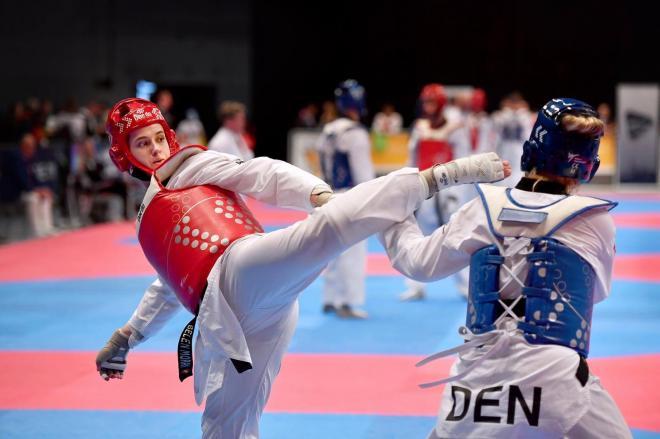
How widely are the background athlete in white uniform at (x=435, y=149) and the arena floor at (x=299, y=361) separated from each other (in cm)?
27

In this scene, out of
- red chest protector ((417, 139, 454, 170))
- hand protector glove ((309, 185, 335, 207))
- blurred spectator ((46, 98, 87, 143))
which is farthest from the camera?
blurred spectator ((46, 98, 87, 143))

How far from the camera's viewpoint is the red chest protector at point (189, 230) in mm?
3514

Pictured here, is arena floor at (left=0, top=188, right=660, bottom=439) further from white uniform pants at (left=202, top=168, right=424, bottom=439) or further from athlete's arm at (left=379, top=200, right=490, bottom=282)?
athlete's arm at (left=379, top=200, right=490, bottom=282)

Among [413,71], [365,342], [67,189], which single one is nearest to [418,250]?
[365,342]

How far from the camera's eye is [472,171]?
3.07 meters

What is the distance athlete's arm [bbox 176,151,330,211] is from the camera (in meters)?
3.50

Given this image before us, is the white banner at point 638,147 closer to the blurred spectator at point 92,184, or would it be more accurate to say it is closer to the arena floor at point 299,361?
the arena floor at point 299,361

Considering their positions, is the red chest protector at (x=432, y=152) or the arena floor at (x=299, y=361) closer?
the arena floor at (x=299, y=361)

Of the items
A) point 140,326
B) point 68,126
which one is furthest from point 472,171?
point 68,126

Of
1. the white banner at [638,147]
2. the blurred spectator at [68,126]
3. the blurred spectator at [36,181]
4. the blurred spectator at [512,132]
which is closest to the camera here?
the blurred spectator at [36,181]

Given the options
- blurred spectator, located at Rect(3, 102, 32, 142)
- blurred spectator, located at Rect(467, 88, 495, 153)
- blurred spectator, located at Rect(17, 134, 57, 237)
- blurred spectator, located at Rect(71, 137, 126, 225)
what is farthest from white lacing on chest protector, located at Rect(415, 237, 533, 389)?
blurred spectator, located at Rect(3, 102, 32, 142)

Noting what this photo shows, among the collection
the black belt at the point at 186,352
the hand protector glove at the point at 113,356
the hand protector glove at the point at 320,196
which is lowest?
the hand protector glove at the point at 113,356

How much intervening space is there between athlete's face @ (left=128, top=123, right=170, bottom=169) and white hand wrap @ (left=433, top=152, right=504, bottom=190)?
4.85ft

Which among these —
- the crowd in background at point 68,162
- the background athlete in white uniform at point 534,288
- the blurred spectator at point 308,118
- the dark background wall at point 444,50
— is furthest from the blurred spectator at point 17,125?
the background athlete in white uniform at point 534,288
